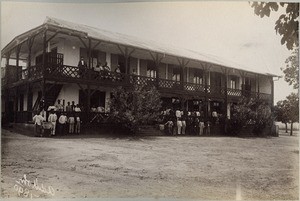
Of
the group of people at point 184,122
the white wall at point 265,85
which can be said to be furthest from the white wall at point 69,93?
the white wall at point 265,85

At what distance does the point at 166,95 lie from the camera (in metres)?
5.76

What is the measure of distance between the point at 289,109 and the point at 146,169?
189cm

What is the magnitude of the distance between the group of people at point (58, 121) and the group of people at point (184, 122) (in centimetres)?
119

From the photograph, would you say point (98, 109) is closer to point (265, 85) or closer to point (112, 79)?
point (112, 79)

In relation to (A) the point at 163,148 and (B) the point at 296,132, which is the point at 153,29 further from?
(B) the point at 296,132

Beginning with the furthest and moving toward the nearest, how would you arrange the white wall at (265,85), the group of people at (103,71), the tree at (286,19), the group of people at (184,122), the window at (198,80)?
the window at (198,80) → the group of people at (184,122) → the group of people at (103,71) → the white wall at (265,85) → the tree at (286,19)

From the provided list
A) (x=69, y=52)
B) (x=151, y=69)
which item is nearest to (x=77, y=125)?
(x=69, y=52)

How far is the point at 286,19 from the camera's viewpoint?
4617mm

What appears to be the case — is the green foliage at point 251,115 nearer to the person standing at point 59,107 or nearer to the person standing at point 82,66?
the person standing at point 82,66

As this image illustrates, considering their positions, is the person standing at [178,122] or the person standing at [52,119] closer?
the person standing at [52,119]

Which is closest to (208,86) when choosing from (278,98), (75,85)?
(278,98)

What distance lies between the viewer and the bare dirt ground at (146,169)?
4547mm

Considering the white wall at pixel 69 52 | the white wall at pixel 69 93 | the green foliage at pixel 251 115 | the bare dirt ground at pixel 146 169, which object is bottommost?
the bare dirt ground at pixel 146 169

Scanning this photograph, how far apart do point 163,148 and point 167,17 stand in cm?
166
